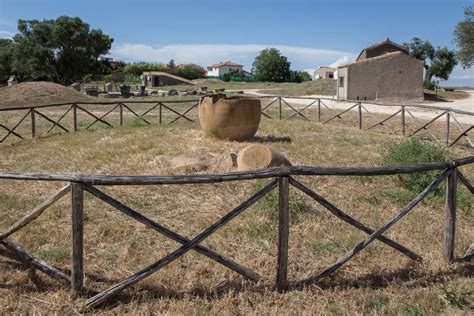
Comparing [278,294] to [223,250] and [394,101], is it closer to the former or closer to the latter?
[223,250]

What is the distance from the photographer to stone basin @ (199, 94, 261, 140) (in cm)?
1063

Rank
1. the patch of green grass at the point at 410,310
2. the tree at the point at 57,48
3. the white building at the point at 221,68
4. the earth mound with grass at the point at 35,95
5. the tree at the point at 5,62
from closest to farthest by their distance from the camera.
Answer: the patch of green grass at the point at 410,310 → the earth mound with grass at the point at 35,95 → the tree at the point at 57,48 → the tree at the point at 5,62 → the white building at the point at 221,68

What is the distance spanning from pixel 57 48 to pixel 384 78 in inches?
1464

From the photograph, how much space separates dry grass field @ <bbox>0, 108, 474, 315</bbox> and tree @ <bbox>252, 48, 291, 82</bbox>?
70.8m

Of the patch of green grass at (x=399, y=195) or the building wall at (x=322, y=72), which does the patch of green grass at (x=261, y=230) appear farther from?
the building wall at (x=322, y=72)

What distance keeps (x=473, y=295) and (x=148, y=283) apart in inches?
117

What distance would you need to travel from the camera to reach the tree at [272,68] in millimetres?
78312

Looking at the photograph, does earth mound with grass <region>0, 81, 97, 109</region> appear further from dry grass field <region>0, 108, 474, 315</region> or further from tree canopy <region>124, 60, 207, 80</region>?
tree canopy <region>124, 60, 207, 80</region>

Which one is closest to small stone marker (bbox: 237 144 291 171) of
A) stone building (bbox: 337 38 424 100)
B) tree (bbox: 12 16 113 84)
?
stone building (bbox: 337 38 424 100)

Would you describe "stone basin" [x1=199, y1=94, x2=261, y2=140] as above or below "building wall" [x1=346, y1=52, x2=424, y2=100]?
below

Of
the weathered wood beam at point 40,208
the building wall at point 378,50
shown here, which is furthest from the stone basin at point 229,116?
the building wall at point 378,50

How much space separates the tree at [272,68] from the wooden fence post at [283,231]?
7515cm

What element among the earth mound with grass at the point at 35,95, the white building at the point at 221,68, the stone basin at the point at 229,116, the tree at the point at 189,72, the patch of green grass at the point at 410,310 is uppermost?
the white building at the point at 221,68

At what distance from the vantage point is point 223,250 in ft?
16.3
